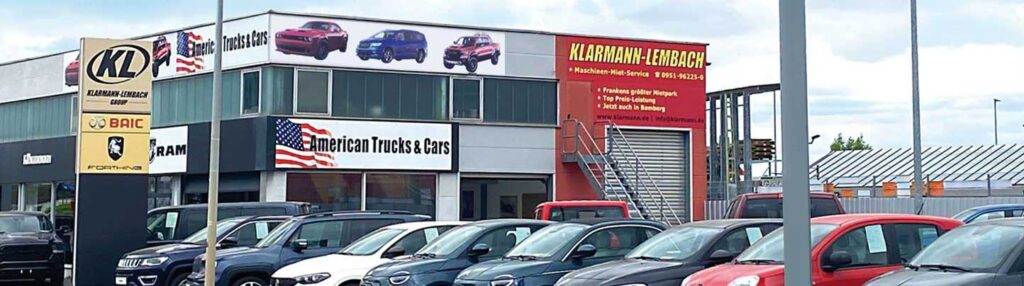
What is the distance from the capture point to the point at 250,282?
18.2 m

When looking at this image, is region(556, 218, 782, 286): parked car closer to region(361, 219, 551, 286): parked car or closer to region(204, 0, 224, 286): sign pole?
region(361, 219, 551, 286): parked car

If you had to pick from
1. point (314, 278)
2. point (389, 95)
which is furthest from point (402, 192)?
point (314, 278)

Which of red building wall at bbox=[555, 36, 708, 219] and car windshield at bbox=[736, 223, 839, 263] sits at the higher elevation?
red building wall at bbox=[555, 36, 708, 219]

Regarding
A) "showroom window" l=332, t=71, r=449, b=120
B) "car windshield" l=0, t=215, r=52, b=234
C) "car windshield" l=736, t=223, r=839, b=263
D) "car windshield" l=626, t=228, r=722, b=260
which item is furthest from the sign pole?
"showroom window" l=332, t=71, r=449, b=120

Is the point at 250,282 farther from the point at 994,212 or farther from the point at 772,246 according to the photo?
the point at 994,212

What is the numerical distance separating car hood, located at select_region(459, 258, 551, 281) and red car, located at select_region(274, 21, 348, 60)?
16.9 metres

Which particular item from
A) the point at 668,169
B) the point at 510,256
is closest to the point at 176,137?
the point at 668,169

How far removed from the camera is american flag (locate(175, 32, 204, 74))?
3309cm

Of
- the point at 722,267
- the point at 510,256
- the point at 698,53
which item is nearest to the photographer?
the point at 722,267

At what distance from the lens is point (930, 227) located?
1253cm

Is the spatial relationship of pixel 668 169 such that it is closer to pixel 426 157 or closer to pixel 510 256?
pixel 426 157

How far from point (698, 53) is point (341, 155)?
10451mm

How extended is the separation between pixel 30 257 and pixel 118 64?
176 inches

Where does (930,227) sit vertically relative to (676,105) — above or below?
below
